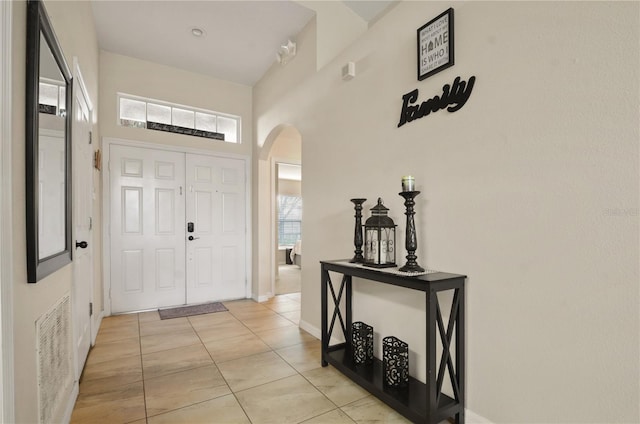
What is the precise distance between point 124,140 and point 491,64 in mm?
3951

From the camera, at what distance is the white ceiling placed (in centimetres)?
313

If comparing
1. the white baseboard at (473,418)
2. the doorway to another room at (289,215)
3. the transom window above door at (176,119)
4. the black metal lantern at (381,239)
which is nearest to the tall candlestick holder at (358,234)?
the black metal lantern at (381,239)

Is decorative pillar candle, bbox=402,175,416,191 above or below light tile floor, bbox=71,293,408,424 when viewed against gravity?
above

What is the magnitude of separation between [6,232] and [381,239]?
1836mm

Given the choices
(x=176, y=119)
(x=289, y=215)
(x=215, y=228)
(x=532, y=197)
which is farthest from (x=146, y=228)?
(x=289, y=215)

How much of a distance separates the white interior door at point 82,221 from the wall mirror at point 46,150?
0.89 ft

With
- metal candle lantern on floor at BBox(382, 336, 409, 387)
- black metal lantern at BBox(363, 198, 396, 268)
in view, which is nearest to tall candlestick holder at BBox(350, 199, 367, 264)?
black metal lantern at BBox(363, 198, 396, 268)

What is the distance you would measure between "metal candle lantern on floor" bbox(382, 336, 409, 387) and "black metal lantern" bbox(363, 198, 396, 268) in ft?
1.68

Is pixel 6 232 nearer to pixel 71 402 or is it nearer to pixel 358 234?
pixel 71 402

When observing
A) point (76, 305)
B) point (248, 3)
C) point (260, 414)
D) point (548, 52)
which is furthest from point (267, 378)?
point (248, 3)

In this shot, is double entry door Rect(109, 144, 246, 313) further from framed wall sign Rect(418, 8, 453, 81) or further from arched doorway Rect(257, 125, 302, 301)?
framed wall sign Rect(418, 8, 453, 81)

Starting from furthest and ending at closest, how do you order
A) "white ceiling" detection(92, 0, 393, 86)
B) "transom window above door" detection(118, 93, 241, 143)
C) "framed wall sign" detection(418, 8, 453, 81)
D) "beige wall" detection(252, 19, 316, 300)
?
"beige wall" detection(252, 19, 316, 300)
"transom window above door" detection(118, 93, 241, 143)
"white ceiling" detection(92, 0, 393, 86)
"framed wall sign" detection(418, 8, 453, 81)

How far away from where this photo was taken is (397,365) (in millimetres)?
1996

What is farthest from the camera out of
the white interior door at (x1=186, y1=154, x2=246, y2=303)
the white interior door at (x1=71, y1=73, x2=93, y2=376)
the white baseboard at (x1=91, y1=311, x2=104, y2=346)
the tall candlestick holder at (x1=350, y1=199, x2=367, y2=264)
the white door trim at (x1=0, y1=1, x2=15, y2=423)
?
the white interior door at (x1=186, y1=154, x2=246, y2=303)
